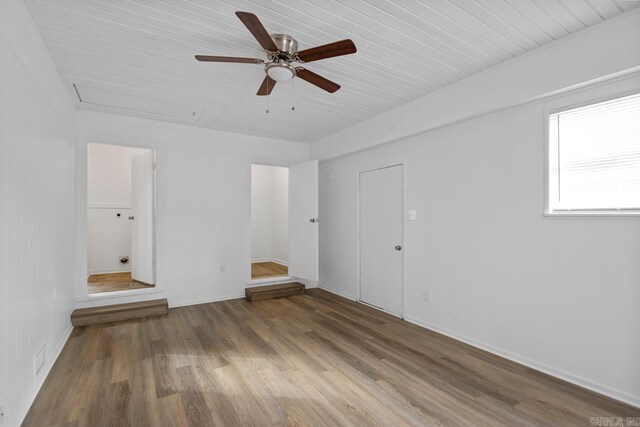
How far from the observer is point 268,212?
26.6ft

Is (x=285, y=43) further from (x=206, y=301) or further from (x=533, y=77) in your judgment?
(x=206, y=301)

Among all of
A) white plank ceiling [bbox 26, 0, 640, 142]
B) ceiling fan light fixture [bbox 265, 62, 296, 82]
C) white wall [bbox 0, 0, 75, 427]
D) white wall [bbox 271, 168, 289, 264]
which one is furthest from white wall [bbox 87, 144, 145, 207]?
ceiling fan light fixture [bbox 265, 62, 296, 82]

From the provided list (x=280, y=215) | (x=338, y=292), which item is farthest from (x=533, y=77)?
(x=280, y=215)

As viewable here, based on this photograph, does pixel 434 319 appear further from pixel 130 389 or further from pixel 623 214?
pixel 130 389

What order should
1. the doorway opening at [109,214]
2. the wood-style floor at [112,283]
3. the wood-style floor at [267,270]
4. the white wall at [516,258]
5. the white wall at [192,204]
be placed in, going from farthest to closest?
1. the wood-style floor at [267,270]
2. the doorway opening at [109,214]
3. the wood-style floor at [112,283]
4. the white wall at [192,204]
5. the white wall at [516,258]

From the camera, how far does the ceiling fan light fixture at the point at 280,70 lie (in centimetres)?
233

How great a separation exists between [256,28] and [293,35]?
586mm

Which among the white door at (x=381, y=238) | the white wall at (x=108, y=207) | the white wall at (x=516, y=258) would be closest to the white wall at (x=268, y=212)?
the white wall at (x=108, y=207)

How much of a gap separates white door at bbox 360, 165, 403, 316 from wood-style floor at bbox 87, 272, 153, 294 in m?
3.38

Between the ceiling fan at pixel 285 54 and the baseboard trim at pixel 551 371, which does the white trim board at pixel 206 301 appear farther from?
the ceiling fan at pixel 285 54

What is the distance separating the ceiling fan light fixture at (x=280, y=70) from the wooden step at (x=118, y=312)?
11.0 feet

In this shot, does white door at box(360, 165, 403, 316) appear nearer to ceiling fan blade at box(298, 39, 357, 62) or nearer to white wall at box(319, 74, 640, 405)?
white wall at box(319, 74, 640, 405)

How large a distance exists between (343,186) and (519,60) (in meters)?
2.89

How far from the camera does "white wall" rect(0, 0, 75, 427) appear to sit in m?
1.78
